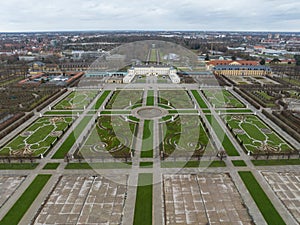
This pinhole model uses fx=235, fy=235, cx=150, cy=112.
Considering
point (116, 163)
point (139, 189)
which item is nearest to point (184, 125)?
point (116, 163)

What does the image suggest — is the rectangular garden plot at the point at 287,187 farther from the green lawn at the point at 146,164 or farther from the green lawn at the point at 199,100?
the green lawn at the point at 199,100

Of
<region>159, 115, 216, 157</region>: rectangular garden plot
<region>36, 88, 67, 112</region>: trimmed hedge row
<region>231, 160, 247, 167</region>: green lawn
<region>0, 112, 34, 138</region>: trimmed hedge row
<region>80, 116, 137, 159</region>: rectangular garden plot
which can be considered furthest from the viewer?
<region>36, 88, 67, 112</region>: trimmed hedge row

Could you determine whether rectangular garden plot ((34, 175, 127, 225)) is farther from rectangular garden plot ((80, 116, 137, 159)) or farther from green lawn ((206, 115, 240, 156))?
green lawn ((206, 115, 240, 156))

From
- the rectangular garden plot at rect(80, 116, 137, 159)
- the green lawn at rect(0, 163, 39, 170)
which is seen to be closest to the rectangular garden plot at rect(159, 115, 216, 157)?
the rectangular garden plot at rect(80, 116, 137, 159)

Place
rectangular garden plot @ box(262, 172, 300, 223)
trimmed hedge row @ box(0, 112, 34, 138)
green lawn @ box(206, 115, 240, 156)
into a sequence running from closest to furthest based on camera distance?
rectangular garden plot @ box(262, 172, 300, 223) → green lawn @ box(206, 115, 240, 156) → trimmed hedge row @ box(0, 112, 34, 138)

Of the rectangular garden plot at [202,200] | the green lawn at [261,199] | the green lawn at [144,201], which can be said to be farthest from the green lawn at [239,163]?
the green lawn at [144,201]

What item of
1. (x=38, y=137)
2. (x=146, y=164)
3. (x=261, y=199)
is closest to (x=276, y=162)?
(x=261, y=199)

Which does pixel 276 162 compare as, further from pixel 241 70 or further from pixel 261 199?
pixel 241 70
